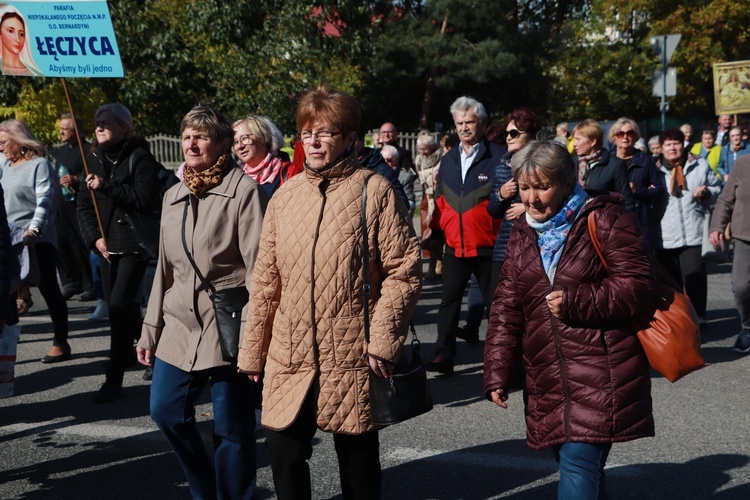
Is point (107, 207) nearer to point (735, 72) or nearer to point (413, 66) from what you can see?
point (735, 72)

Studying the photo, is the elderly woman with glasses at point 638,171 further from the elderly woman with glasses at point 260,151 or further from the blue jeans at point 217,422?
the blue jeans at point 217,422

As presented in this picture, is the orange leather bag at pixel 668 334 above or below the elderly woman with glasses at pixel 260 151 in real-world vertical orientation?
below

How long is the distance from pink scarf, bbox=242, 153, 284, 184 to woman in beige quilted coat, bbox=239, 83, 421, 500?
228 centimetres

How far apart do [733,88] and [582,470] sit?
12553 millimetres

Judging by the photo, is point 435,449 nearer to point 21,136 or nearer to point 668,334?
point 668,334

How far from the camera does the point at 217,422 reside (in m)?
3.98

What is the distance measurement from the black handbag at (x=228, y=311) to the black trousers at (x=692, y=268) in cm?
574

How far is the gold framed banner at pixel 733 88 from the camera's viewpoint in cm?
1439

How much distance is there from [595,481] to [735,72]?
496 inches

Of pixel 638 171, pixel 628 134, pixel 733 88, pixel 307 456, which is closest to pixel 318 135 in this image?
pixel 307 456

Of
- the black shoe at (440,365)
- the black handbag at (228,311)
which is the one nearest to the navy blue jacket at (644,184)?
the black shoe at (440,365)

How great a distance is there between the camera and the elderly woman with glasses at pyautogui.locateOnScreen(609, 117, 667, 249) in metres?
8.29

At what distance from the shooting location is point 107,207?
656 centimetres

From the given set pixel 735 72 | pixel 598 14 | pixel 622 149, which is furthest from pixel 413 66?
pixel 622 149
